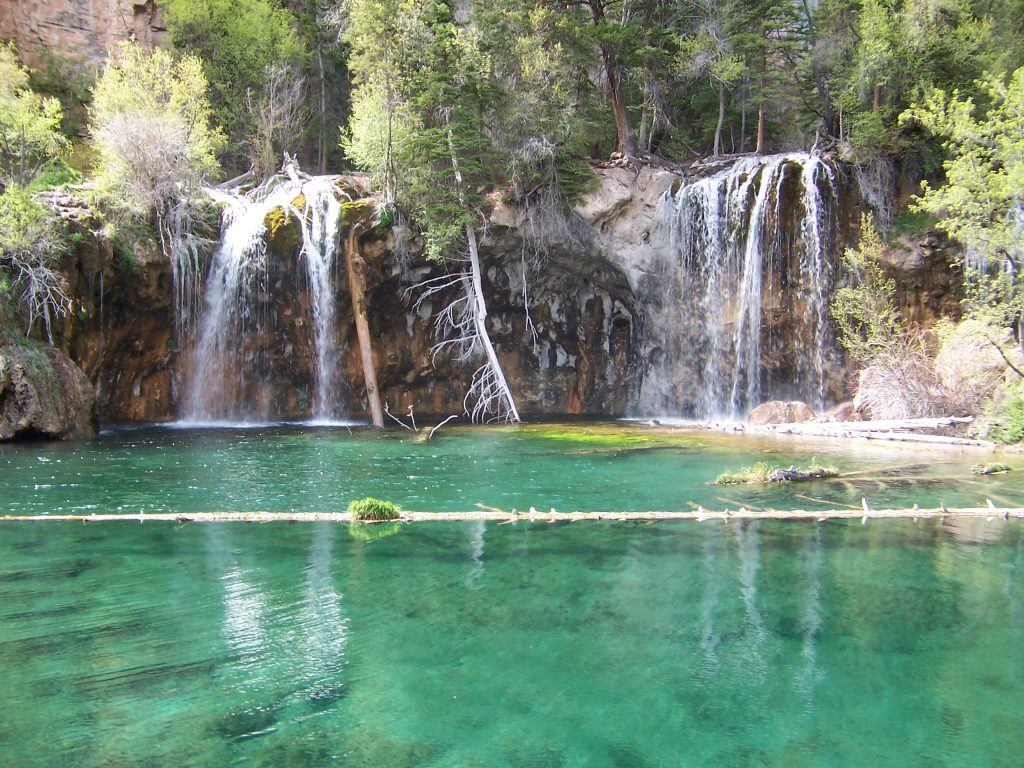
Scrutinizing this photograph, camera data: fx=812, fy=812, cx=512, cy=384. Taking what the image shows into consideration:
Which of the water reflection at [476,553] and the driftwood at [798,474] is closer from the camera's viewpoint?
the water reflection at [476,553]

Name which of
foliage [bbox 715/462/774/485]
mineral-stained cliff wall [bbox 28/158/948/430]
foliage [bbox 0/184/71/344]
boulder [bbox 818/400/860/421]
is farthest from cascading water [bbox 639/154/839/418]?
foliage [bbox 0/184/71/344]

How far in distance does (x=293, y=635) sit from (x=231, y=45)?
94.4 ft

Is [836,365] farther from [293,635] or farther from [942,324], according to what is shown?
[293,635]

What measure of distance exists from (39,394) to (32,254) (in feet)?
10.3

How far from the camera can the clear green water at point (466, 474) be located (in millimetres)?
11148

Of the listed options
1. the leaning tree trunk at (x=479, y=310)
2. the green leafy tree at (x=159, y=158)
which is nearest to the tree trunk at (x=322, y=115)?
the green leafy tree at (x=159, y=158)

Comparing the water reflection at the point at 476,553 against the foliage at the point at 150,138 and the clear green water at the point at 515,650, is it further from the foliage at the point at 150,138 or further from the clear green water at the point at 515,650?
the foliage at the point at 150,138

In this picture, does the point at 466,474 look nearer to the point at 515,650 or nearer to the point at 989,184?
the point at 515,650

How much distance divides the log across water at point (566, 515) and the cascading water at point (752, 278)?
13400 millimetres

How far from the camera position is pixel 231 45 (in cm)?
2977

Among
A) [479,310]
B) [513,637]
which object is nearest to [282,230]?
[479,310]

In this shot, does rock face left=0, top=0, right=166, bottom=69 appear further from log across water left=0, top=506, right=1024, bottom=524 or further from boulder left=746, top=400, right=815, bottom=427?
boulder left=746, top=400, right=815, bottom=427

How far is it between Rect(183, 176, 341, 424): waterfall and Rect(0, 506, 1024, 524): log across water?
14.1 m

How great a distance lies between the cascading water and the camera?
22.9 metres
